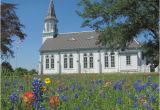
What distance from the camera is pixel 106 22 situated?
3147 centimetres

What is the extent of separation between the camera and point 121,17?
101 ft

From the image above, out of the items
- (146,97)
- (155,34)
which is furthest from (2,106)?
(155,34)

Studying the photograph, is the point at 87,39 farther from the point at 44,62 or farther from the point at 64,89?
the point at 64,89

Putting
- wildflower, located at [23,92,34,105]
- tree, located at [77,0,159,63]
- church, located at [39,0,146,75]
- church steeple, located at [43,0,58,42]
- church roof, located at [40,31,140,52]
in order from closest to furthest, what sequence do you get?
wildflower, located at [23,92,34,105] → tree, located at [77,0,159,63] → church, located at [39,0,146,75] → church roof, located at [40,31,140,52] → church steeple, located at [43,0,58,42]

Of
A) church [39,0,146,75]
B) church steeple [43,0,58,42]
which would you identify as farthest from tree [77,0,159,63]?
church steeple [43,0,58,42]

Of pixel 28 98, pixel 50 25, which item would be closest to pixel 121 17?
pixel 28 98

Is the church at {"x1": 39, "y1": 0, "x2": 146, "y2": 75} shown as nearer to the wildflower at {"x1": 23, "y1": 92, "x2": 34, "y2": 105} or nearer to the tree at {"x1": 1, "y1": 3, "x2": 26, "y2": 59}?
the tree at {"x1": 1, "y1": 3, "x2": 26, "y2": 59}

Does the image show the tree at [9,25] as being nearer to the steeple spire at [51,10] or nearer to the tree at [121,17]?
the tree at [121,17]

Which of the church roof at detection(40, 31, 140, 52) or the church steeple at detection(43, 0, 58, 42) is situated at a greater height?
the church steeple at detection(43, 0, 58, 42)

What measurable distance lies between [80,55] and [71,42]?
3.21 metres

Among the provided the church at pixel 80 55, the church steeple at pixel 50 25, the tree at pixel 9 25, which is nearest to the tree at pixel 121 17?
the tree at pixel 9 25

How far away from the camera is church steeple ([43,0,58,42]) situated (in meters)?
71.4

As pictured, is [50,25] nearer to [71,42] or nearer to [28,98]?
[71,42]

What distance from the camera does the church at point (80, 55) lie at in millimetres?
58719
